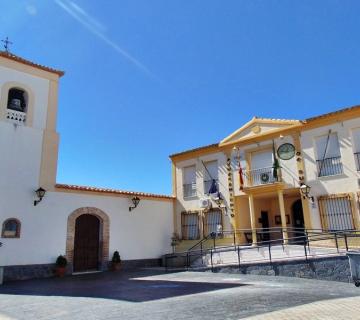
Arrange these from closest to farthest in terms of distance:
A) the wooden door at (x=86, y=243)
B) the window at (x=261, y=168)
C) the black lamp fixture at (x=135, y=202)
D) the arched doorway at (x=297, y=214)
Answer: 1. the wooden door at (x=86, y=243)
2. the window at (x=261, y=168)
3. the arched doorway at (x=297, y=214)
4. the black lamp fixture at (x=135, y=202)

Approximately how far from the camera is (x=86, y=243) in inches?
620

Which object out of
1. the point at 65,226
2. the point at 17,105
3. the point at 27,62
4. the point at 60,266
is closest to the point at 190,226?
the point at 65,226

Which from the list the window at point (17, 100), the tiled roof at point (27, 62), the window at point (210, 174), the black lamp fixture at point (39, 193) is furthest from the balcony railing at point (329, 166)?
the window at point (17, 100)

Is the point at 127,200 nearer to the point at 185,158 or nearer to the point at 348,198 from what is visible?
the point at 185,158

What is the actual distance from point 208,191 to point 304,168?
5245 millimetres

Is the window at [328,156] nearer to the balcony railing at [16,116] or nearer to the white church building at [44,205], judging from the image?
the white church building at [44,205]

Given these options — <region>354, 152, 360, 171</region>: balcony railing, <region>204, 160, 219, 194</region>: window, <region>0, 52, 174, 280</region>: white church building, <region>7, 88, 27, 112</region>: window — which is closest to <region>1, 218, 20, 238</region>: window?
<region>0, 52, 174, 280</region>: white church building

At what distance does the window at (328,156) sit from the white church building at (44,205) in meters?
8.64

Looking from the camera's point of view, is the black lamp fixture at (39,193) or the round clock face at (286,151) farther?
the round clock face at (286,151)

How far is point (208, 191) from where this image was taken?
18.8 meters

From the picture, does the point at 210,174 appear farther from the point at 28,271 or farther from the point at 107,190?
the point at 28,271

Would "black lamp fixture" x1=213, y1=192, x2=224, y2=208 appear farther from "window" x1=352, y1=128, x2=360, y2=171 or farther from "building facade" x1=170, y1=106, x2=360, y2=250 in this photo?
"window" x1=352, y1=128, x2=360, y2=171

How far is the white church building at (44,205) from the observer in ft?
44.5

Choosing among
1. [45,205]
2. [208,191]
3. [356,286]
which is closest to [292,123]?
[208,191]
